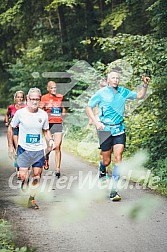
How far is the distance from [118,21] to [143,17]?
2.07 meters

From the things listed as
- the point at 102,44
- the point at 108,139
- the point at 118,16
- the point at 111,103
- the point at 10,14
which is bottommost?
the point at 108,139

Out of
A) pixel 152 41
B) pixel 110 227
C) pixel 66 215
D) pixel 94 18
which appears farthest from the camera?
pixel 94 18

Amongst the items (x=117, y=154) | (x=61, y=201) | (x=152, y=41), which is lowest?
(x=61, y=201)

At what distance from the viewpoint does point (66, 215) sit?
8.60m

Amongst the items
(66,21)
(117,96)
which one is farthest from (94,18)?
(117,96)

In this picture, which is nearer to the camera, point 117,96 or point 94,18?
point 117,96

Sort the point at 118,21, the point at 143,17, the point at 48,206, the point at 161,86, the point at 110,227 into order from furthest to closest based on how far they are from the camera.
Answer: the point at 143,17
the point at 118,21
the point at 161,86
the point at 48,206
the point at 110,227

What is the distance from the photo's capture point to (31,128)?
914 centimetres

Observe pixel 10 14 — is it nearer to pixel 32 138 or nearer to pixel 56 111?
pixel 56 111

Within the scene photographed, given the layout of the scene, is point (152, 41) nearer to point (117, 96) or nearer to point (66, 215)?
point (117, 96)

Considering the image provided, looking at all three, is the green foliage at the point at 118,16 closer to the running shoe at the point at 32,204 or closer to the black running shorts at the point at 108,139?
the black running shorts at the point at 108,139

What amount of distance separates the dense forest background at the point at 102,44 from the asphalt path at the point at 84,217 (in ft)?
4.66

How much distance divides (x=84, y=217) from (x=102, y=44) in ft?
42.6

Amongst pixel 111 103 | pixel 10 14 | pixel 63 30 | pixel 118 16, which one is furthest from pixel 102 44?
pixel 111 103
